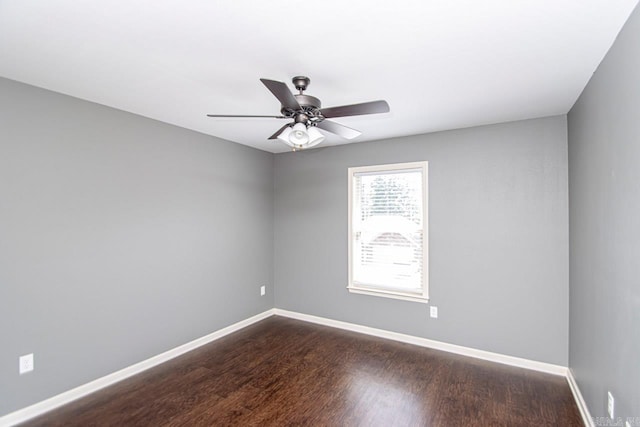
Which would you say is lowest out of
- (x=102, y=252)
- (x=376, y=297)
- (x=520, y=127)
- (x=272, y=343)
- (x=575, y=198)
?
(x=272, y=343)

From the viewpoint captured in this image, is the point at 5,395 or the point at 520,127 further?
the point at 520,127

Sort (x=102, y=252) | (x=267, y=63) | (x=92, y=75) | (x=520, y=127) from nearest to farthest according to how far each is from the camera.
Result: (x=267, y=63) < (x=92, y=75) < (x=102, y=252) < (x=520, y=127)

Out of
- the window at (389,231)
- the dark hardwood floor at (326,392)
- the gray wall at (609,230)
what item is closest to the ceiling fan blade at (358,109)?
the gray wall at (609,230)

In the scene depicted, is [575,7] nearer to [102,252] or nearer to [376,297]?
[376,297]

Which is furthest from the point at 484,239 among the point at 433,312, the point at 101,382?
the point at 101,382

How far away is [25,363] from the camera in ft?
7.57

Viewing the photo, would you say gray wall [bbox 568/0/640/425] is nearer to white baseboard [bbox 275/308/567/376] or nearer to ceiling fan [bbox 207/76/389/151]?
white baseboard [bbox 275/308/567/376]

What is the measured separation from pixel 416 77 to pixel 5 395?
12.2ft

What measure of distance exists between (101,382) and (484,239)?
Result: 155 inches

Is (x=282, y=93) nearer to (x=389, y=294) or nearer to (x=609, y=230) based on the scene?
(x=609, y=230)

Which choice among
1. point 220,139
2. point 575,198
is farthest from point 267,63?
point 575,198

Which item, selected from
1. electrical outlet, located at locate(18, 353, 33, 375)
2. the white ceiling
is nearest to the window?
the white ceiling

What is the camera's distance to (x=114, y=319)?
2834 millimetres

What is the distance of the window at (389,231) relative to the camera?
3.68 metres
